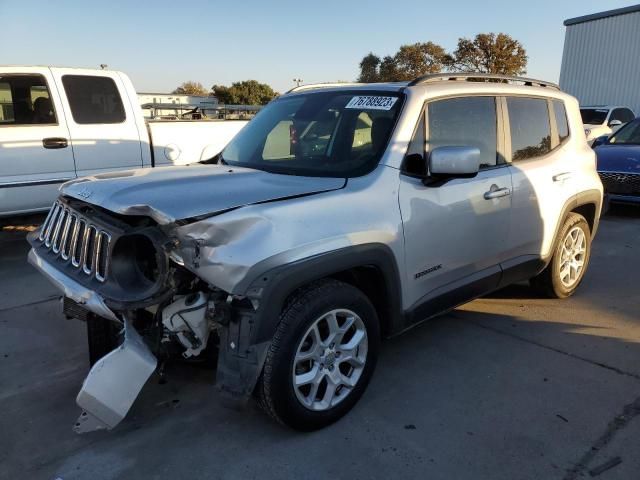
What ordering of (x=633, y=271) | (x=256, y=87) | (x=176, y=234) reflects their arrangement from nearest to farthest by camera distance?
(x=176, y=234) < (x=633, y=271) < (x=256, y=87)

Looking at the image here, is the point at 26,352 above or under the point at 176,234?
under

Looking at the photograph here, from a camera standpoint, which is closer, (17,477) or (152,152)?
(17,477)

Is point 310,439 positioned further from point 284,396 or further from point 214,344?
point 214,344

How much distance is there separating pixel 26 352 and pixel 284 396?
2.22 m

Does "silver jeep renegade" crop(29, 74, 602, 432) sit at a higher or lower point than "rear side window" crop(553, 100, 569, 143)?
lower

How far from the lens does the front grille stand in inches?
325

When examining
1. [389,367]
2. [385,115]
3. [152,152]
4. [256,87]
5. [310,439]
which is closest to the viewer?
[310,439]

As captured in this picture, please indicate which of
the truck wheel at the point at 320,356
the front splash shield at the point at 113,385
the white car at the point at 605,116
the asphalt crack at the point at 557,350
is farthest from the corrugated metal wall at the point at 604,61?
the front splash shield at the point at 113,385

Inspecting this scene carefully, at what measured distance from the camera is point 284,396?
2.63m

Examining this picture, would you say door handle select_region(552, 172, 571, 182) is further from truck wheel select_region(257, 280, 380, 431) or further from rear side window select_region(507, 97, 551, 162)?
truck wheel select_region(257, 280, 380, 431)

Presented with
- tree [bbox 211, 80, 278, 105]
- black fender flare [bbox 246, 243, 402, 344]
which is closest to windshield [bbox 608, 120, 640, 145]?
black fender flare [bbox 246, 243, 402, 344]

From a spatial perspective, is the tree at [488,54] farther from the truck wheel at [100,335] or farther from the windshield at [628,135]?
the truck wheel at [100,335]

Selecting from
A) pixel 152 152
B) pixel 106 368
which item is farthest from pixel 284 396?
pixel 152 152

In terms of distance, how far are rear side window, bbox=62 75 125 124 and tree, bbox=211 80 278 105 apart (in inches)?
1467
